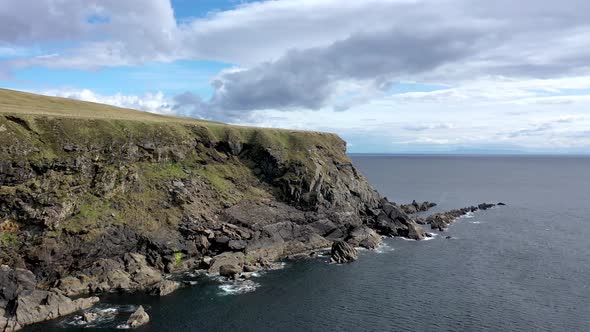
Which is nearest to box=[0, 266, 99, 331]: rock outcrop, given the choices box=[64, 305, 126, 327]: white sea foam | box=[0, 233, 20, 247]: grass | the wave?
the wave

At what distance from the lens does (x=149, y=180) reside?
90.4m

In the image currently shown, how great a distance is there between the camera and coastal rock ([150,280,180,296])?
227 ft

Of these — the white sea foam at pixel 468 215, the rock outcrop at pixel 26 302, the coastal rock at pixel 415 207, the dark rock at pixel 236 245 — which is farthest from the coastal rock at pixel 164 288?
the white sea foam at pixel 468 215

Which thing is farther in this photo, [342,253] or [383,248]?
[383,248]

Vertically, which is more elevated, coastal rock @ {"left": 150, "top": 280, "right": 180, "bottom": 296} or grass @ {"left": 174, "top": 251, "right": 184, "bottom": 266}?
grass @ {"left": 174, "top": 251, "right": 184, "bottom": 266}

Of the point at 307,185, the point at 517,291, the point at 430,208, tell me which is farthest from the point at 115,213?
the point at 430,208

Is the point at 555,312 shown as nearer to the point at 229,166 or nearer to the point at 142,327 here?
the point at 142,327

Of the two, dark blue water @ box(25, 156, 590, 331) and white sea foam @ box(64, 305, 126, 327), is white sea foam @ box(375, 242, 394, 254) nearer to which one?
dark blue water @ box(25, 156, 590, 331)

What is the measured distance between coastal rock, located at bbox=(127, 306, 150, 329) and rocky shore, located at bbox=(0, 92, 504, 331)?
0.25 metres

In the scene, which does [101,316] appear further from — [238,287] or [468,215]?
[468,215]

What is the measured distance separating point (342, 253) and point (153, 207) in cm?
3795

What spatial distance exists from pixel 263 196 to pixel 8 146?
50796mm

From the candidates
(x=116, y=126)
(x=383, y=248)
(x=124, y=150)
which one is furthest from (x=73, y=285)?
(x=383, y=248)

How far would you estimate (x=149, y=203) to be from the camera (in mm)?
86188
